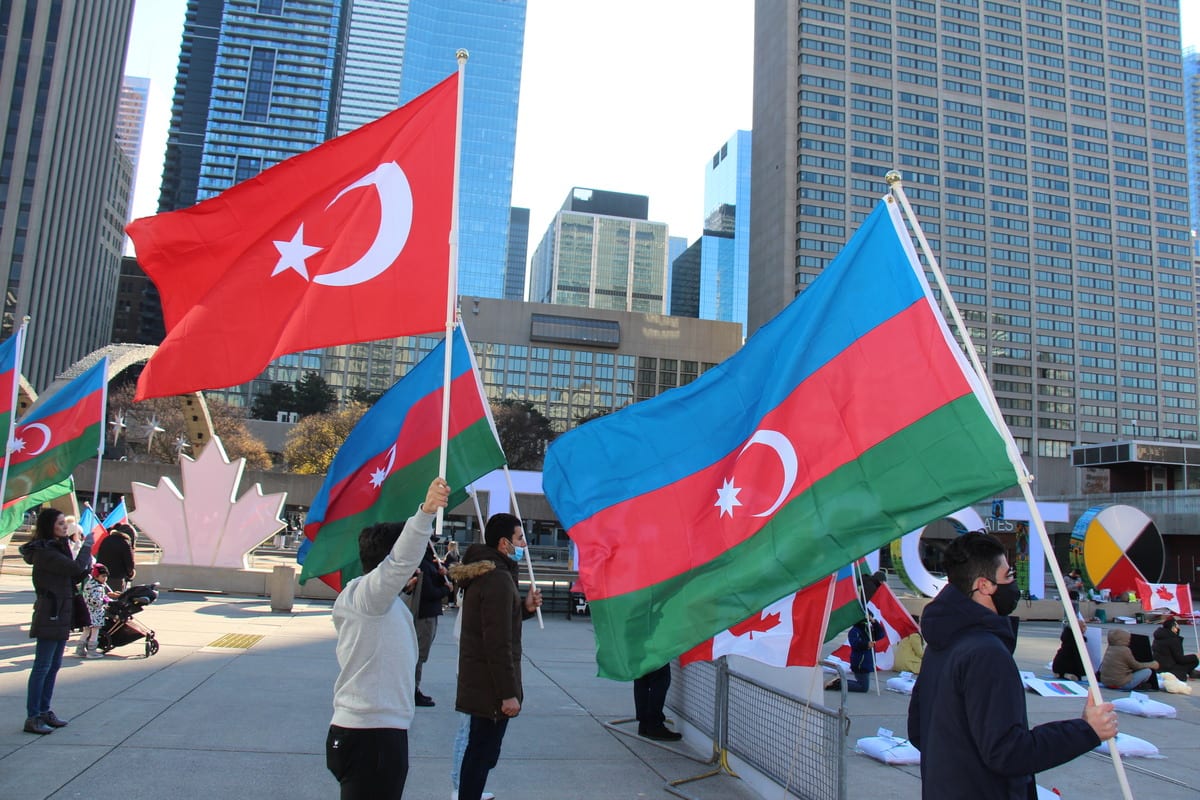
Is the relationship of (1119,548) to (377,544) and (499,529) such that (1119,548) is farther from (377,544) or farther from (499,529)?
(377,544)

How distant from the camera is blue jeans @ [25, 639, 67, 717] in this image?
6.47m

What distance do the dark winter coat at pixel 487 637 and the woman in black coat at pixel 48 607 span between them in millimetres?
3789

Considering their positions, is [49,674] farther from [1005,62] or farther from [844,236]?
[1005,62]

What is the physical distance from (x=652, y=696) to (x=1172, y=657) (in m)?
9.48

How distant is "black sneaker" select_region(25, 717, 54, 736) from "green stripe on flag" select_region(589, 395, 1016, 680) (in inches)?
182

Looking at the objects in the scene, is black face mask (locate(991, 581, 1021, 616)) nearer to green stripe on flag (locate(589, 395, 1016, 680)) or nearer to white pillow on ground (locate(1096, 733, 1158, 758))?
green stripe on flag (locate(589, 395, 1016, 680))

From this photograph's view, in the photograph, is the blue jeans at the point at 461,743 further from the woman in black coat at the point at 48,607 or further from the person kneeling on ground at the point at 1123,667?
the person kneeling on ground at the point at 1123,667

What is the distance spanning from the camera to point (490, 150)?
186 metres

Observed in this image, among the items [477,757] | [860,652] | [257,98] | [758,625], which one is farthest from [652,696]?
[257,98]

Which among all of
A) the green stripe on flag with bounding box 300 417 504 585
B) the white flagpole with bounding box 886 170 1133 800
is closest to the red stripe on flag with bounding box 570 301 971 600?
the white flagpole with bounding box 886 170 1133 800

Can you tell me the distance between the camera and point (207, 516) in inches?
782

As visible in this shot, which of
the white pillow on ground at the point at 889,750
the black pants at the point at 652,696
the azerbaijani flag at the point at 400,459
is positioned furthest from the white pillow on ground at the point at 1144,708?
the azerbaijani flag at the point at 400,459

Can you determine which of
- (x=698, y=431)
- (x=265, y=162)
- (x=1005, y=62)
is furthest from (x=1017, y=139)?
(x=698, y=431)

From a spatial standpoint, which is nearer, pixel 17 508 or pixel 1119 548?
pixel 17 508
